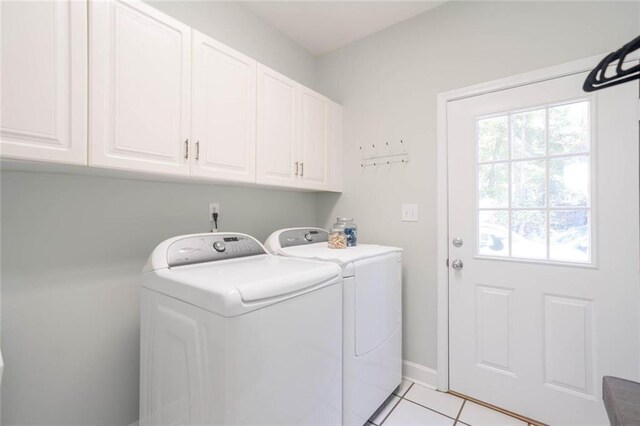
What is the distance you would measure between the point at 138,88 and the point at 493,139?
1945 mm

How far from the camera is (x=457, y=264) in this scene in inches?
75.3

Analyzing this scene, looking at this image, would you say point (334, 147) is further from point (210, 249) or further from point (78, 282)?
point (78, 282)

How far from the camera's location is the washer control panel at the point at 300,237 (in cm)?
195

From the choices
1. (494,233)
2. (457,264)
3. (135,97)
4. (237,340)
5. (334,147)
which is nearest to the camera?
(237,340)

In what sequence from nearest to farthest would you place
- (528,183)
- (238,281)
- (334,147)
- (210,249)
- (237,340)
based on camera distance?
(237,340) → (238,281) → (210,249) → (528,183) → (334,147)

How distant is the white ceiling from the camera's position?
6.58 ft

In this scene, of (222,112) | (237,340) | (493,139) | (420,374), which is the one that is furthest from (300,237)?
(493,139)

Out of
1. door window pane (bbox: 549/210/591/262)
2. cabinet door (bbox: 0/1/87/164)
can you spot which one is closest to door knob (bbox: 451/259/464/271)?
door window pane (bbox: 549/210/591/262)

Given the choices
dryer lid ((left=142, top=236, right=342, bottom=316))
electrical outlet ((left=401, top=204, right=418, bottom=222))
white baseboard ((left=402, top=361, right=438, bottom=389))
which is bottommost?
white baseboard ((left=402, top=361, right=438, bottom=389))

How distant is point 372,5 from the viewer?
6.61ft

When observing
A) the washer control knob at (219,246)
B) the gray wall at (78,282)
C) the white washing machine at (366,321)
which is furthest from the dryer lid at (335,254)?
the gray wall at (78,282)

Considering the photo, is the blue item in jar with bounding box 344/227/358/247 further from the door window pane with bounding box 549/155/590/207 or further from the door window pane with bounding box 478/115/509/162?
the door window pane with bounding box 549/155/590/207

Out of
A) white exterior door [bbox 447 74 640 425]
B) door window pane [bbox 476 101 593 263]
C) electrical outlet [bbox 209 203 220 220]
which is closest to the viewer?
white exterior door [bbox 447 74 640 425]

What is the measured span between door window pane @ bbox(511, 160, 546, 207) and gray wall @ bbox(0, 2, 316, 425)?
1.93 metres
